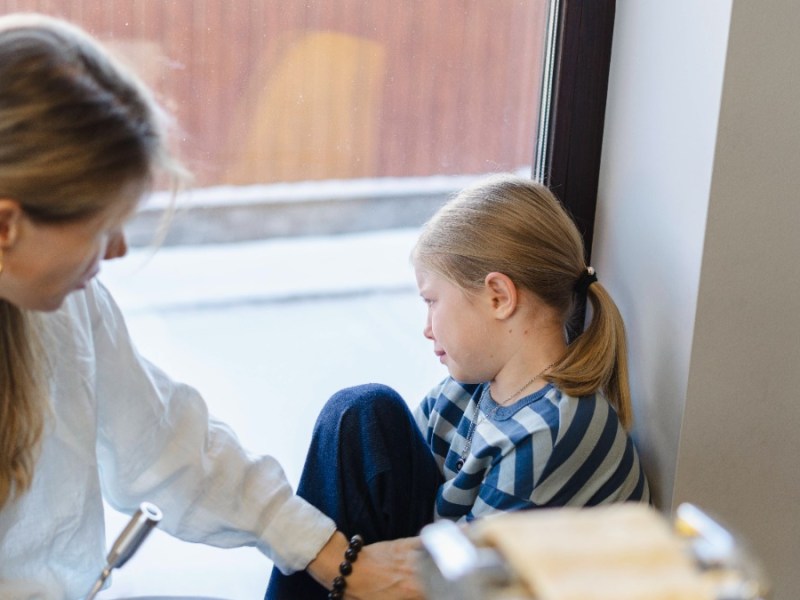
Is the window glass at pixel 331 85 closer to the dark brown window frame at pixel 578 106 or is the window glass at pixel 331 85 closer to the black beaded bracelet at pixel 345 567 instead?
the dark brown window frame at pixel 578 106

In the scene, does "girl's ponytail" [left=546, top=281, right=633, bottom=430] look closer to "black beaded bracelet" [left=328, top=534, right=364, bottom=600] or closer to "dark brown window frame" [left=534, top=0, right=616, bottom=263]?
"dark brown window frame" [left=534, top=0, right=616, bottom=263]

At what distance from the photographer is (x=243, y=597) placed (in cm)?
167

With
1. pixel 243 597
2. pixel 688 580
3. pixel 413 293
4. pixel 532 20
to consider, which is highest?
pixel 532 20

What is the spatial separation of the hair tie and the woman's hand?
374 mm

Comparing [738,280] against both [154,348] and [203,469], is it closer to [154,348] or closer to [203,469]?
[203,469]

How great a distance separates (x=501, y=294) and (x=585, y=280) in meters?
0.11

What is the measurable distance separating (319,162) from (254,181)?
0.31ft

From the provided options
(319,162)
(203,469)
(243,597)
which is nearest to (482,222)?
(319,162)

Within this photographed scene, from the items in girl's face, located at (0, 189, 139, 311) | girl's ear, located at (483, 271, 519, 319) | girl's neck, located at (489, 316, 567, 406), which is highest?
girl's face, located at (0, 189, 139, 311)

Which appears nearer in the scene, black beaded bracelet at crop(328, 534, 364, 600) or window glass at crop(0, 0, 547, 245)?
black beaded bracelet at crop(328, 534, 364, 600)

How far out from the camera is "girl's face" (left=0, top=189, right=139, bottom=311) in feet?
3.09

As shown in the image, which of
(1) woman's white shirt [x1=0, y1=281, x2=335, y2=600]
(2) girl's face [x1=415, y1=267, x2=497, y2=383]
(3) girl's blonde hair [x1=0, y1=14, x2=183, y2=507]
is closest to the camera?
(3) girl's blonde hair [x1=0, y1=14, x2=183, y2=507]

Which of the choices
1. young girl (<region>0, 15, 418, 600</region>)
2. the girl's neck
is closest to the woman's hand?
young girl (<region>0, 15, 418, 600</region>)

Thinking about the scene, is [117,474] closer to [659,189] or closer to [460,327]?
[460,327]
